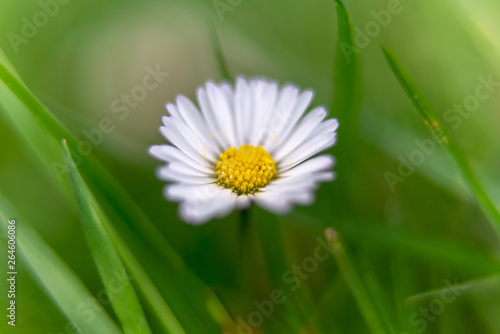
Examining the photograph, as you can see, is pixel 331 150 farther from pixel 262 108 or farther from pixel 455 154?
pixel 455 154

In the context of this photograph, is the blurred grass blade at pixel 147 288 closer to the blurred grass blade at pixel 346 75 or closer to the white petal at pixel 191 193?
the white petal at pixel 191 193

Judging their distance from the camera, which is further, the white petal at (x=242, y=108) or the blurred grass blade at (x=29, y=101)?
the white petal at (x=242, y=108)

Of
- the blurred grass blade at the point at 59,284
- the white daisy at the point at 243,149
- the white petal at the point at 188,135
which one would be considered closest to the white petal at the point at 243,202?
the white daisy at the point at 243,149

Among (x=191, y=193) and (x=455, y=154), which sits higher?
(x=191, y=193)

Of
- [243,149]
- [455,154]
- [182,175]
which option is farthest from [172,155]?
[455,154]

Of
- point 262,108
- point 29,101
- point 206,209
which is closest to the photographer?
point 206,209

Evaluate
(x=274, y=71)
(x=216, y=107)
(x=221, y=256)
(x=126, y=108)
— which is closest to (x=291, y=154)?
(x=216, y=107)
